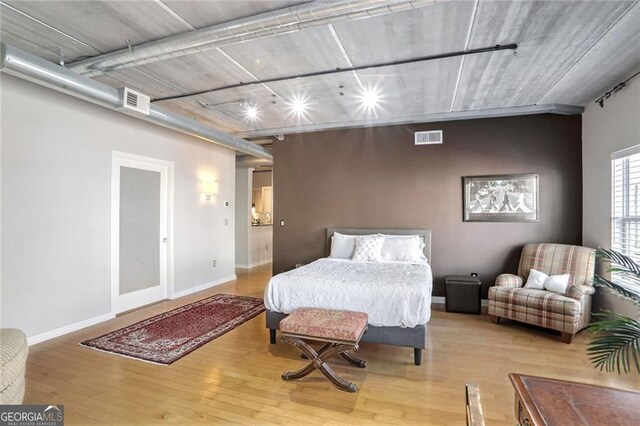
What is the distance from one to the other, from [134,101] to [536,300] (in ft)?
16.7

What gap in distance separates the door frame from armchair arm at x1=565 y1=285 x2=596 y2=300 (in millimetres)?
5489

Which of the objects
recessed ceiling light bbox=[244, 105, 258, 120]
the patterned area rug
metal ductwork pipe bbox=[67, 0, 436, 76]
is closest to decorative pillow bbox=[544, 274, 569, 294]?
metal ductwork pipe bbox=[67, 0, 436, 76]

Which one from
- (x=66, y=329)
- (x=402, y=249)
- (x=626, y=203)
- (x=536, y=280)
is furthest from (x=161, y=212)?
(x=626, y=203)

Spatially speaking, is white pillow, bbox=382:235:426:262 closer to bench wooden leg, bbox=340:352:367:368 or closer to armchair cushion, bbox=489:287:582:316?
armchair cushion, bbox=489:287:582:316

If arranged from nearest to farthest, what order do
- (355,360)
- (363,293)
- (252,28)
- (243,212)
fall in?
1. (252,28)
2. (355,360)
3. (363,293)
4. (243,212)

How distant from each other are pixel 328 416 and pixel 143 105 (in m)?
3.68

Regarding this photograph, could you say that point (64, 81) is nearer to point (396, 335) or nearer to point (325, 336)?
point (325, 336)

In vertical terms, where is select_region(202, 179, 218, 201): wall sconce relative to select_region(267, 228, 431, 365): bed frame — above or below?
above

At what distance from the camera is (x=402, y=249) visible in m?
4.52

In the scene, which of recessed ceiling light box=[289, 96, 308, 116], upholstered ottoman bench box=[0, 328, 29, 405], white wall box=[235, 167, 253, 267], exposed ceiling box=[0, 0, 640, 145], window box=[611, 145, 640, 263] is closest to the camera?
upholstered ottoman bench box=[0, 328, 29, 405]

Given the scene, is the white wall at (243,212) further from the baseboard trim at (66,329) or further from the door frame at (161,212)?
the baseboard trim at (66,329)

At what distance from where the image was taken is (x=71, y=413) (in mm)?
2133

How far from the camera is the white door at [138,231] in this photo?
4.22 m

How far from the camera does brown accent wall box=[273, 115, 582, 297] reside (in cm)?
446
